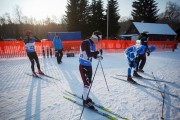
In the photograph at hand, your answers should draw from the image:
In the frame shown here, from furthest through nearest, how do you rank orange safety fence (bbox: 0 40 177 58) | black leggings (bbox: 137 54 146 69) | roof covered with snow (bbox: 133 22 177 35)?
roof covered with snow (bbox: 133 22 177 35), orange safety fence (bbox: 0 40 177 58), black leggings (bbox: 137 54 146 69)

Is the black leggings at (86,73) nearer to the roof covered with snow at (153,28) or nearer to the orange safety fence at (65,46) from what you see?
the orange safety fence at (65,46)

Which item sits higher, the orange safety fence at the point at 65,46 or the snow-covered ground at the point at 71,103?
the orange safety fence at the point at 65,46

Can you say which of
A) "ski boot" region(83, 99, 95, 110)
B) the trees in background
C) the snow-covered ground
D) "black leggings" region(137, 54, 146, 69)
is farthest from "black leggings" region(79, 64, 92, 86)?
the trees in background

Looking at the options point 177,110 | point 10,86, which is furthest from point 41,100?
point 177,110

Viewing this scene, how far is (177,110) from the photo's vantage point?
396cm

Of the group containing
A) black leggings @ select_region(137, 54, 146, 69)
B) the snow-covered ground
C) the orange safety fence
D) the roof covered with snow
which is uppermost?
the roof covered with snow

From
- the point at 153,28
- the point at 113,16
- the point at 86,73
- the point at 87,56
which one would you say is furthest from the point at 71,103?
the point at 113,16

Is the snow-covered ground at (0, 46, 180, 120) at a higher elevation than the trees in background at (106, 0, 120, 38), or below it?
below

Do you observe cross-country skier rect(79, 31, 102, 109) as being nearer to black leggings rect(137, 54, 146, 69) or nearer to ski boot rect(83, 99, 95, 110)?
ski boot rect(83, 99, 95, 110)

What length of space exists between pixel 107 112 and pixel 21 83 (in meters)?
4.40

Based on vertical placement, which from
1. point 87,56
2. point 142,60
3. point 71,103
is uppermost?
point 87,56

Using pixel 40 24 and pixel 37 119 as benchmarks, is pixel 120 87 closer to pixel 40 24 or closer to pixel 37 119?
pixel 37 119

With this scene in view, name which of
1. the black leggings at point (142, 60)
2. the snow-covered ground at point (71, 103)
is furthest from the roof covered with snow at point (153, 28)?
the snow-covered ground at point (71, 103)

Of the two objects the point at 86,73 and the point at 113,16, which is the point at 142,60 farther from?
the point at 113,16
